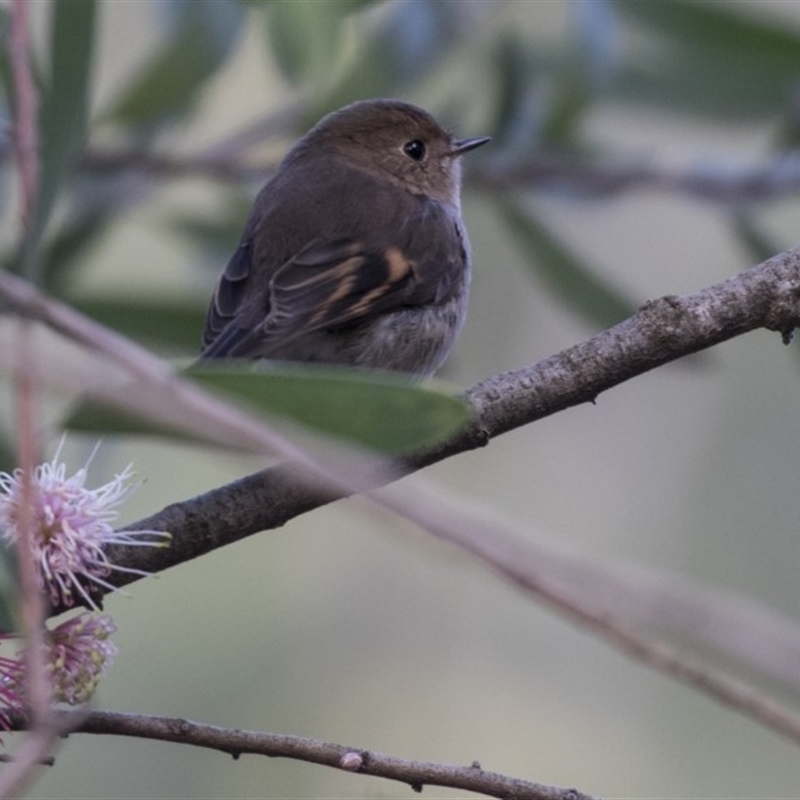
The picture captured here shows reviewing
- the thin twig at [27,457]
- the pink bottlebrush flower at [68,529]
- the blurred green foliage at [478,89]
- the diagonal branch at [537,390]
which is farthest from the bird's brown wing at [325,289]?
the thin twig at [27,457]

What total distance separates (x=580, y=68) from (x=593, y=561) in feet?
10.2

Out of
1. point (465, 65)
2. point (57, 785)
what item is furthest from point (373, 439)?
point (57, 785)

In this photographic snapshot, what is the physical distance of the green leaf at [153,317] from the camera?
3.62 meters

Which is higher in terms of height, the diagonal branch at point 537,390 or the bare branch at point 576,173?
the bare branch at point 576,173

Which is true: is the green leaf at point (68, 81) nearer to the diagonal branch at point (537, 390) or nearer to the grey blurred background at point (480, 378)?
the grey blurred background at point (480, 378)

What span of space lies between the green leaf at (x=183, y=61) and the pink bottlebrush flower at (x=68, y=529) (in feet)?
6.29

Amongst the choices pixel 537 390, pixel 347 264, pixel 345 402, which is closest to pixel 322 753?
pixel 345 402

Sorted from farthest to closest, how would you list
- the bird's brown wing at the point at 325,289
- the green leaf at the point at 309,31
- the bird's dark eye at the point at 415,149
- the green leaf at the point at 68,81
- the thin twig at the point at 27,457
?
the bird's dark eye at the point at 415,149, the bird's brown wing at the point at 325,289, the green leaf at the point at 309,31, the green leaf at the point at 68,81, the thin twig at the point at 27,457

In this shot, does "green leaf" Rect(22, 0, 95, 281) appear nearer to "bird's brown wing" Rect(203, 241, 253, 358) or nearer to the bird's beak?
"bird's brown wing" Rect(203, 241, 253, 358)

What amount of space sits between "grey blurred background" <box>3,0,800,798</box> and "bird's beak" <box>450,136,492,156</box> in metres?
0.05

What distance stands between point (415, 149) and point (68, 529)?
3071 mm

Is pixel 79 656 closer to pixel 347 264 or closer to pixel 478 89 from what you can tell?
pixel 347 264

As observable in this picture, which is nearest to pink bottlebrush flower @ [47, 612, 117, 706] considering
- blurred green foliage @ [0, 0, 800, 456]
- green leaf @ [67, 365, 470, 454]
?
green leaf @ [67, 365, 470, 454]

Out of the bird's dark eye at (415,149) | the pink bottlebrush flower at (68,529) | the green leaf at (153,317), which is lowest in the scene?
the pink bottlebrush flower at (68,529)
